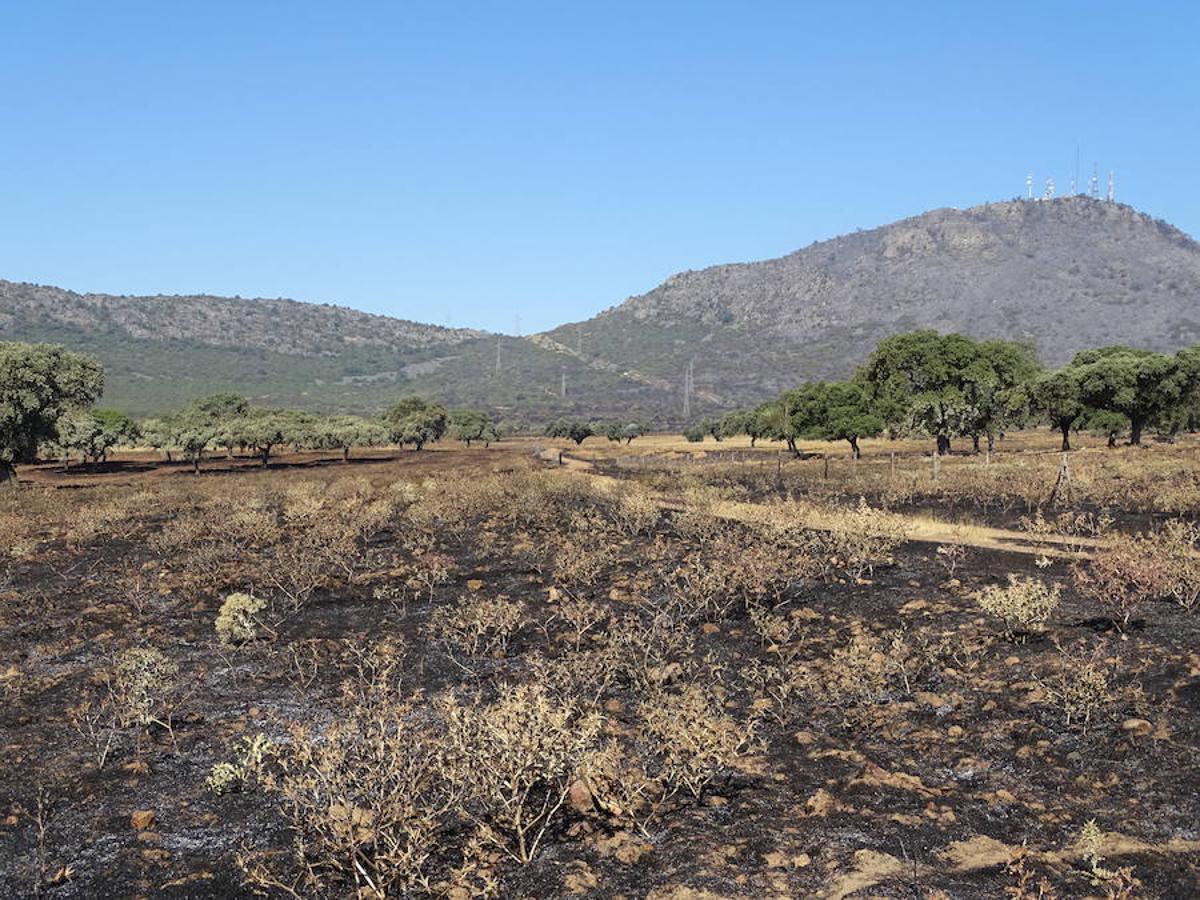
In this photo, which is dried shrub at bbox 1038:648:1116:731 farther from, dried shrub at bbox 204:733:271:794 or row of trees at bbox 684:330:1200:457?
row of trees at bbox 684:330:1200:457

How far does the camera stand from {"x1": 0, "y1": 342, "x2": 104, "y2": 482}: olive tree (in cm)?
4681

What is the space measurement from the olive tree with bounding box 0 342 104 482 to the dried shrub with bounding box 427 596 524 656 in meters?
41.5

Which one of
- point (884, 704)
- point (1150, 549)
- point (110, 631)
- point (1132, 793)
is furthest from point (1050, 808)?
point (110, 631)

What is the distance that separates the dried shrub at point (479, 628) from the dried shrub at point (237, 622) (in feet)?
10.1

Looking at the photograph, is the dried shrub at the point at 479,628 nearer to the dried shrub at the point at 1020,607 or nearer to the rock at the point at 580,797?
the rock at the point at 580,797

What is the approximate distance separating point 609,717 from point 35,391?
48.2 metres

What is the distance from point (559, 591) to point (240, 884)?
10.6 meters

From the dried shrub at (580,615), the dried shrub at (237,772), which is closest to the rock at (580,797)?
the dried shrub at (237,772)

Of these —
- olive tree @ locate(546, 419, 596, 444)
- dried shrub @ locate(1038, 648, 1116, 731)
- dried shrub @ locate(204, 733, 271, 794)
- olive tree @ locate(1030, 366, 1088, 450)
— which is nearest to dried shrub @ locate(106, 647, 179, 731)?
dried shrub @ locate(204, 733, 271, 794)

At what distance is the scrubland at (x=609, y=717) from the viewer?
788 centimetres

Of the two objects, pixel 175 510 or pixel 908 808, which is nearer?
pixel 908 808

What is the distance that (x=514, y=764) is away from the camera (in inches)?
332

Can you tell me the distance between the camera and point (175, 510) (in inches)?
1417

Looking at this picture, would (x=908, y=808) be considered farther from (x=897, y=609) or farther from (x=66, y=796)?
(x=66, y=796)
